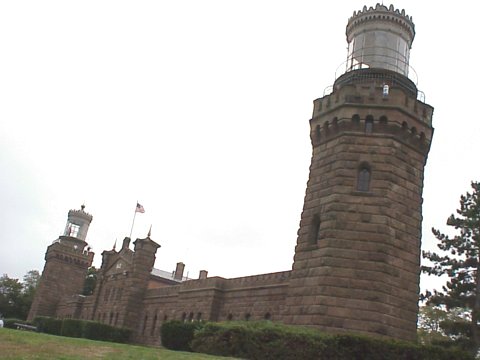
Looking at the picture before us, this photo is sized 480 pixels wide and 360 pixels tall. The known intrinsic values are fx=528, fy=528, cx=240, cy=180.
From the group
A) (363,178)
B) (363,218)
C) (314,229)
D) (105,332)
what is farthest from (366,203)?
(105,332)

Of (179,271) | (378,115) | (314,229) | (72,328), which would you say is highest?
(378,115)

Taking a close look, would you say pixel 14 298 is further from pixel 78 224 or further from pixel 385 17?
pixel 385 17

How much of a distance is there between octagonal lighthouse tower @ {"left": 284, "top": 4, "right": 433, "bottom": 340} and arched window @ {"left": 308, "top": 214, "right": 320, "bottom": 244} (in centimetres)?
4

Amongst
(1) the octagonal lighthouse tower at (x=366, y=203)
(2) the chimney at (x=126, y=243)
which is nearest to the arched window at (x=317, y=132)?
(1) the octagonal lighthouse tower at (x=366, y=203)

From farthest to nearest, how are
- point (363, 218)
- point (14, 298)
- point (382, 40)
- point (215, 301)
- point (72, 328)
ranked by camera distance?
point (14, 298) → point (72, 328) → point (215, 301) → point (382, 40) → point (363, 218)

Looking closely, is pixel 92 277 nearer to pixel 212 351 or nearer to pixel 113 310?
pixel 113 310

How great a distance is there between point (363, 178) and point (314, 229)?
2.61m

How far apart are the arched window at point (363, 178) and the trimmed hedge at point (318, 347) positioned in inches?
229

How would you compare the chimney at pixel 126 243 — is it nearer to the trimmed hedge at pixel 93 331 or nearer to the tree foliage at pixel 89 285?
the trimmed hedge at pixel 93 331

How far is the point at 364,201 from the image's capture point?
18688 mm

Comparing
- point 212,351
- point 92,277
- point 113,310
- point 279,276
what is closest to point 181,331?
point 279,276

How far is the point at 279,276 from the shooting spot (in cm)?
2500

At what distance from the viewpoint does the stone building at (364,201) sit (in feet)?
57.3

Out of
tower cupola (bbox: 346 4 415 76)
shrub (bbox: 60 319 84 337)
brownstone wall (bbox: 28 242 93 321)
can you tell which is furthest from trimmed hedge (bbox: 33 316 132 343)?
tower cupola (bbox: 346 4 415 76)
